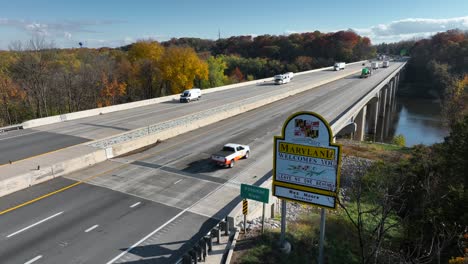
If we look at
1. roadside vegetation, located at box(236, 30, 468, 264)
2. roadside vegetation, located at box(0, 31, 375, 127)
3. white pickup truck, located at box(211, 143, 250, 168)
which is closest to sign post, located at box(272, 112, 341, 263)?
roadside vegetation, located at box(236, 30, 468, 264)

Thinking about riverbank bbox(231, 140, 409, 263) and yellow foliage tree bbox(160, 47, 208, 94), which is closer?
riverbank bbox(231, 140, 409, 263)

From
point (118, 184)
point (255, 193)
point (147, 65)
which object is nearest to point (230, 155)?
point (118, 184)

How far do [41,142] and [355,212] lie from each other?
897 inches

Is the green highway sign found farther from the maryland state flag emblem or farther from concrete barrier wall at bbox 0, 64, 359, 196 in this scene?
concrete barrier wall at bbox 0, 64, 359, 196

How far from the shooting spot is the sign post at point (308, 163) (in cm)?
972

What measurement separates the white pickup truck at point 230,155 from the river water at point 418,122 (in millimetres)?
39628

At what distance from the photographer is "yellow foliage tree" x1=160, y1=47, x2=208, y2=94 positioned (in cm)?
6206

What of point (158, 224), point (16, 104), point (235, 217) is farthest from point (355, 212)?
point (16, 104)

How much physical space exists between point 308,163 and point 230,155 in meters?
10.9

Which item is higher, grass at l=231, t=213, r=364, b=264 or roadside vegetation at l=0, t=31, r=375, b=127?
roadside vegetation at l=0, t=31, r=375, b=127

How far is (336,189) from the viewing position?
9.62 m

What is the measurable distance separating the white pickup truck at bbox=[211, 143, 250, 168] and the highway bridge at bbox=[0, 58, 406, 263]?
2.05ft

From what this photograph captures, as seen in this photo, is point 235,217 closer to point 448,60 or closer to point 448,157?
point 448,157

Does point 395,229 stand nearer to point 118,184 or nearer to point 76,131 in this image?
point 118,184
